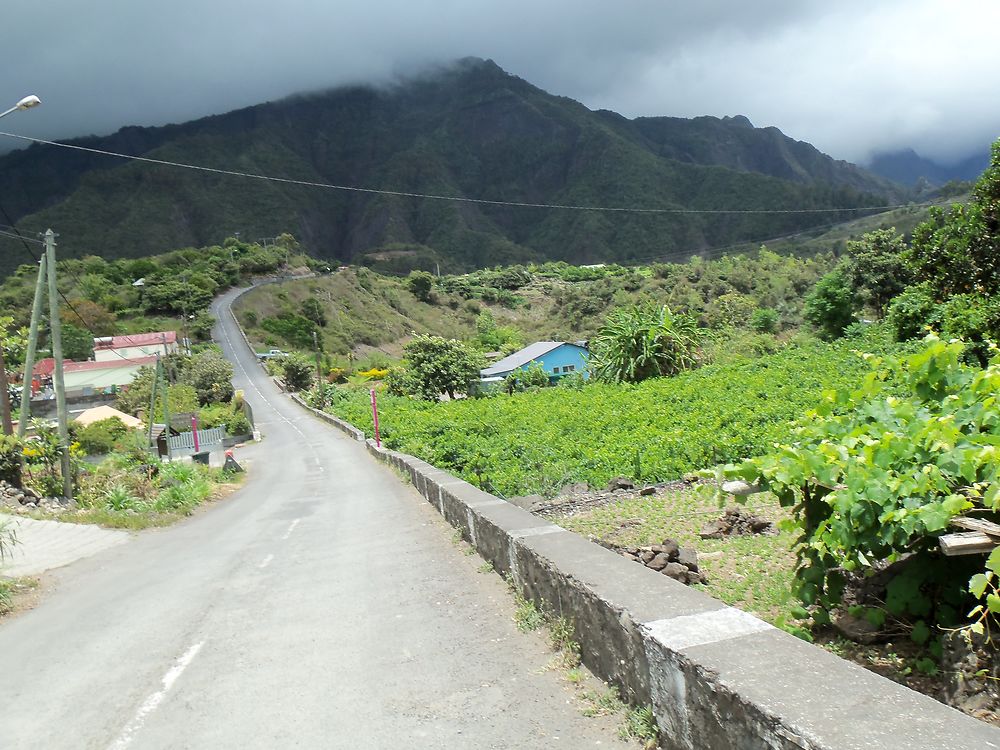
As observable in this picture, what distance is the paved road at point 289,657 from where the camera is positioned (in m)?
3.61

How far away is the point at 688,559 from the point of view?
5.54m

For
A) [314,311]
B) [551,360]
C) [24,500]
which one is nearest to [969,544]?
[24,500]

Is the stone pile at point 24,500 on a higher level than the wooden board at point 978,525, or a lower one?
lower

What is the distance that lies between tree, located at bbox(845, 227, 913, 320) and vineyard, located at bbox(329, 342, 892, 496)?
10291mm

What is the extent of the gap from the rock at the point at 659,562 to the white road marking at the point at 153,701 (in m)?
3.29

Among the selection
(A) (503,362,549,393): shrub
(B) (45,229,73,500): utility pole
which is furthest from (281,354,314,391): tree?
(B) (45,229,73,500): utility pole

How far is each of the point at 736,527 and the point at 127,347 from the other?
76.1 m

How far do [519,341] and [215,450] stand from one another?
50.4 meters

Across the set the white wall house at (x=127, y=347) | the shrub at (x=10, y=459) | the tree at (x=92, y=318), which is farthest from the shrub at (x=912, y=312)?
the tree at (x=92, y=318)

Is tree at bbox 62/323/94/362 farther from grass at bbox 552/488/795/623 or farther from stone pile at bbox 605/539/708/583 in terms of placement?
stone pile at bbox 605/539/708/583

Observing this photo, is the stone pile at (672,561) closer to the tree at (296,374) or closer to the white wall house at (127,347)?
the tree at (296,374)

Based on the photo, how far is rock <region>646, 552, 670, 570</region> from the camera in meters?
5.25

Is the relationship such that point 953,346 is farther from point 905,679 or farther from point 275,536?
point 275,536

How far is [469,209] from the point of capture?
584 feet
